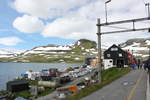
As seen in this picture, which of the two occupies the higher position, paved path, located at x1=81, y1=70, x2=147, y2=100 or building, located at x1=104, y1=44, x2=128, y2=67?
building, located at x1=104, y1=44, x2=128, y2=67

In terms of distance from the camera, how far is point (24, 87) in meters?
50.0

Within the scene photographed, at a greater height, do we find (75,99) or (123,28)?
(123,28)

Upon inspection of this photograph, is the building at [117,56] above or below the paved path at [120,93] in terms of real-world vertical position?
above

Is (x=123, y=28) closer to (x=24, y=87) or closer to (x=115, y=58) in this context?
(x=24, y=87)

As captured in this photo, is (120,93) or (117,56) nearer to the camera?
(120,93)

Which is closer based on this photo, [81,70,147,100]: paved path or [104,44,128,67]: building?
[81,70,147,100]: paved path

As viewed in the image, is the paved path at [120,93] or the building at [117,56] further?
the building at [117,56]

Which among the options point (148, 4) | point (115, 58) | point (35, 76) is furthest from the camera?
point (115, 58)

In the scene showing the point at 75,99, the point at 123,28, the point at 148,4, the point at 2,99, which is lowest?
the point at 2,99

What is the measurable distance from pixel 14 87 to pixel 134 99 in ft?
115

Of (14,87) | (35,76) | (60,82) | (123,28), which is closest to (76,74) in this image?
(35,76)

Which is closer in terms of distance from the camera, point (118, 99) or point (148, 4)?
point (118, 99)

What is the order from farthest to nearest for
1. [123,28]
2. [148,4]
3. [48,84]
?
[48,84], [123,28], [148,4]

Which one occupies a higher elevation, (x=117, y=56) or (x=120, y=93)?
(x=117, y=56)
